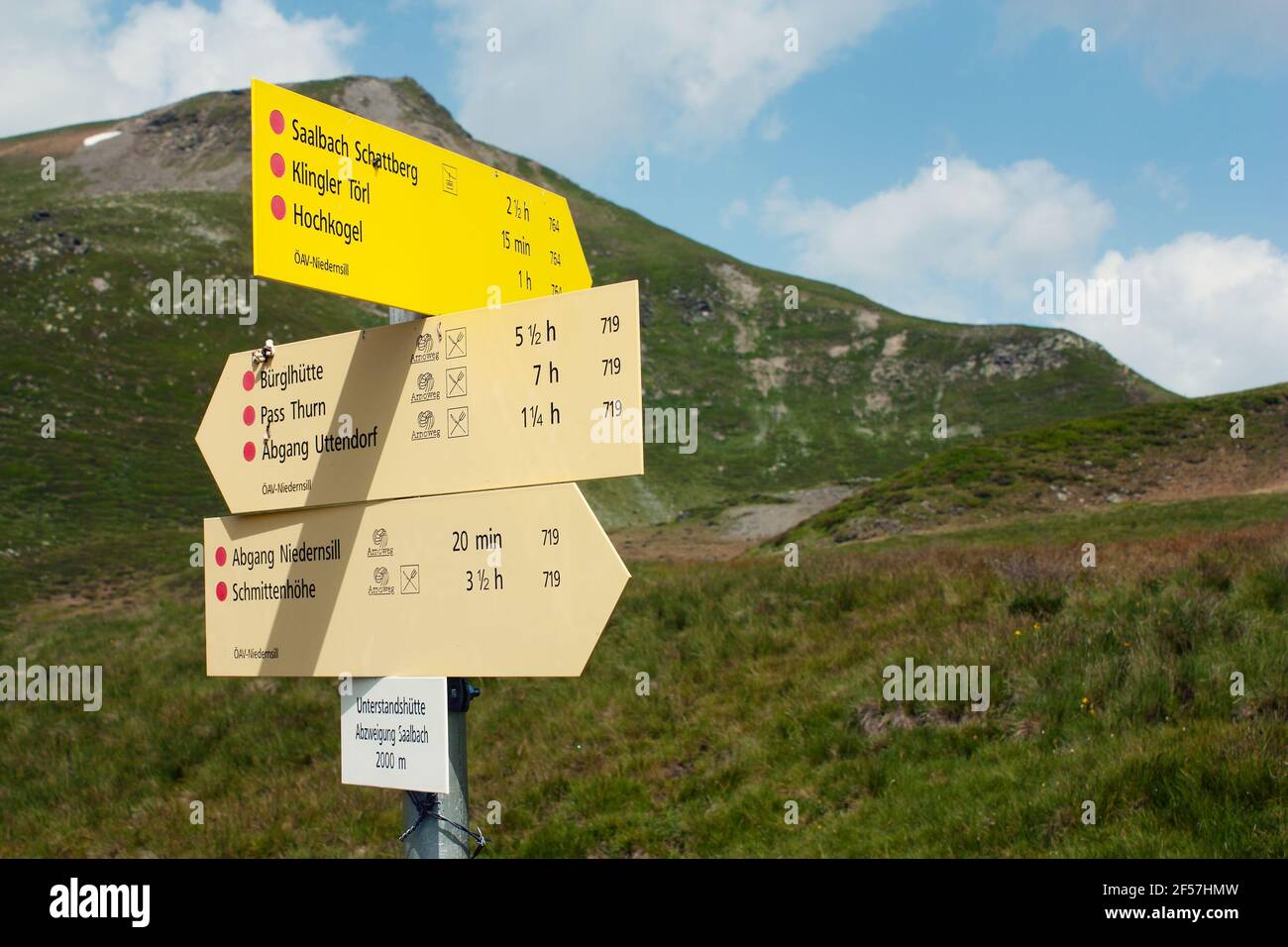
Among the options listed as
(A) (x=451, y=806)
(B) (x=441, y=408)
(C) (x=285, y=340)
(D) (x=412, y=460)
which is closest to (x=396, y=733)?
(A) (x=451, y=806)

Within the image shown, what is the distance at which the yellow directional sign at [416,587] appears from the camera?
11.3 ft

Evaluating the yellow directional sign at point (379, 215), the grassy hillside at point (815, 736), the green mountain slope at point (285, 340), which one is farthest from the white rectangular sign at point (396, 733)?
the green mountain slope at point (285, 340)

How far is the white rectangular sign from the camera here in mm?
3619

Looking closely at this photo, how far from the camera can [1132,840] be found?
19.1 feet

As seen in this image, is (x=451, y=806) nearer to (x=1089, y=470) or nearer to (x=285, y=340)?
(x=1089, y=470)

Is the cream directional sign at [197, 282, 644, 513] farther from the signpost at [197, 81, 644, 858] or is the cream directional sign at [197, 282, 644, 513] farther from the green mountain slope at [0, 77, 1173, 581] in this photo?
the green mountain slope at [0, 77, 1173, 581]

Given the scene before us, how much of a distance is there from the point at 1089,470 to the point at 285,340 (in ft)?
226

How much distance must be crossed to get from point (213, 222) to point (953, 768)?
4342 inches

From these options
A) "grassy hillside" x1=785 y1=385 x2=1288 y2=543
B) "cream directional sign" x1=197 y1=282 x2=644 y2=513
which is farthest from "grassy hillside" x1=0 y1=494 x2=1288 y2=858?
"grassy hillside" x1=785 y1=385 x2=1288 y2=543

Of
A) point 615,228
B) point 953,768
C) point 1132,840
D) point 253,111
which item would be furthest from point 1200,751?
point 615,228

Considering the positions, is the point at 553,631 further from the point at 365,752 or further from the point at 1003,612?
the point at 1003,612

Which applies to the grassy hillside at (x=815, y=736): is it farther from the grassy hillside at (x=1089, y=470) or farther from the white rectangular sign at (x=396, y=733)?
the grassy hillside at (x=1089, y=470)

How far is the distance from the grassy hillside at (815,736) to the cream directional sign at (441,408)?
13.9 feet

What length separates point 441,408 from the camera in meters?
3.85
